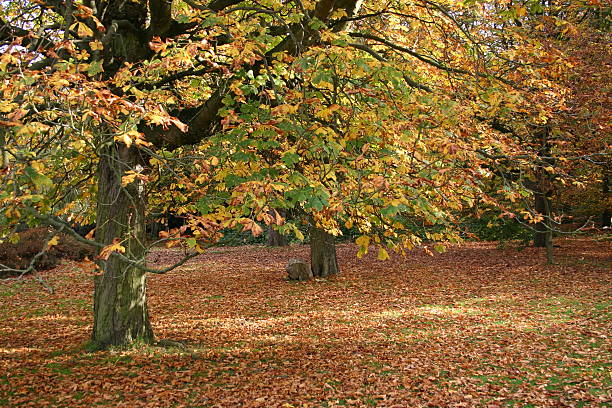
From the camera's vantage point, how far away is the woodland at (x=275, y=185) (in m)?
4.88

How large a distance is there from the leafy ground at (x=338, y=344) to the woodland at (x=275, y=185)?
53mm

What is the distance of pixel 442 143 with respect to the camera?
5.06 meters

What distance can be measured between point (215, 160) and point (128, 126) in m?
0.91

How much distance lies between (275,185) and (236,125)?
55.0 inches

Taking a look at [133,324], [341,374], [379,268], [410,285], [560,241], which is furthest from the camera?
[560,241]

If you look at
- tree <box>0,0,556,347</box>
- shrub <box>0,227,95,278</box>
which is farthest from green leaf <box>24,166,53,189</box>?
shrub <box>0,227,95,278</box>

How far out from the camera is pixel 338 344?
8.66m

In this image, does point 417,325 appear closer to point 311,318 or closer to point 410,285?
point 311,318

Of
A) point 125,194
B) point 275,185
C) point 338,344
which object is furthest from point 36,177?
point 338,344

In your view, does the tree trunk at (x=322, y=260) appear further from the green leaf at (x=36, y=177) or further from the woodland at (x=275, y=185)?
the green leaf at (x=36, y=177)

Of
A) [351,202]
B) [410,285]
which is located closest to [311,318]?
[410,285]

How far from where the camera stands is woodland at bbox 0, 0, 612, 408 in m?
4.88

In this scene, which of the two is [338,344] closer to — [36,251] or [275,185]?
[275,185]

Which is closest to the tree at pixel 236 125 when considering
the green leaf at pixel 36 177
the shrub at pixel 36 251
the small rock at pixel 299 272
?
the green leaf at pixel 36 177
